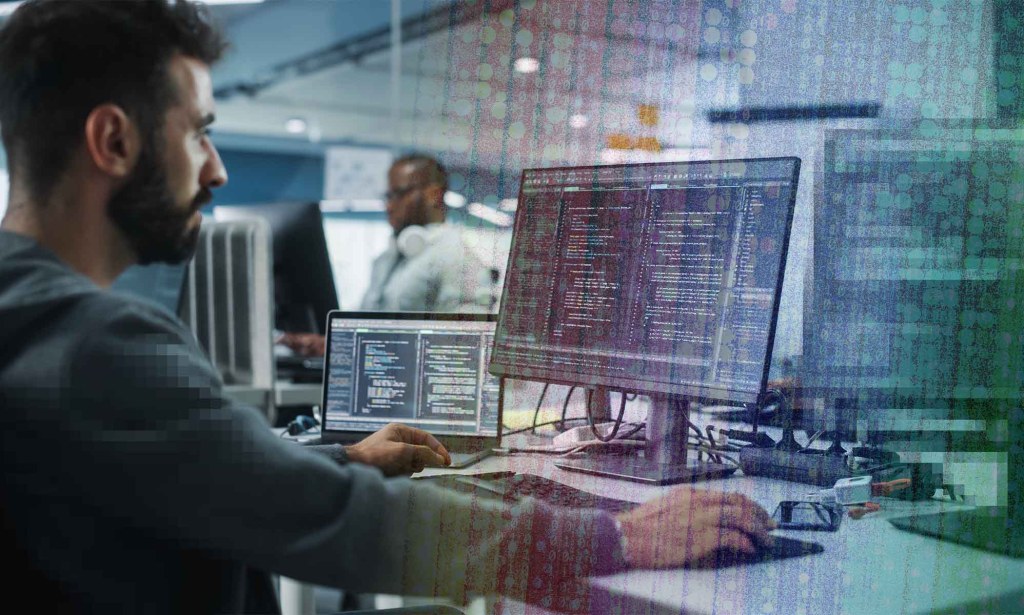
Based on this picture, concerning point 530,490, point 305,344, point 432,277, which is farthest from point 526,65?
point 305,344

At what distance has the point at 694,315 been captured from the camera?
1.05 metres

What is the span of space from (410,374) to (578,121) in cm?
58

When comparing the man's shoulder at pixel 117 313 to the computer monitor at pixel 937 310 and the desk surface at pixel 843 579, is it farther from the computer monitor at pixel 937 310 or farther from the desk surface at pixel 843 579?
the computer monitor at pixel 937 310

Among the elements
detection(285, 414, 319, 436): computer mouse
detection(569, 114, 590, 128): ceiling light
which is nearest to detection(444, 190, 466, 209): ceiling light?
detection(569, 114, 590, 128): ceiling light

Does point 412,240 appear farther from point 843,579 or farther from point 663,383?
point 843,579

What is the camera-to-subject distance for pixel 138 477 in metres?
0.71

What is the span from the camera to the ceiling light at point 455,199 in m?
1.08

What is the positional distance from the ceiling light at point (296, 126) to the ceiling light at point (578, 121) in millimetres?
8985

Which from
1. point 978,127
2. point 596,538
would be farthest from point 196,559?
point 978,127

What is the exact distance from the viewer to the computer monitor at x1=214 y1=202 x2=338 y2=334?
2562 mm

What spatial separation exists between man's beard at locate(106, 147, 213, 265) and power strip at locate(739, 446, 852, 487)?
596 millimetres

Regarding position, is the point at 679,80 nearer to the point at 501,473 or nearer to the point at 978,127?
the point at 978,127

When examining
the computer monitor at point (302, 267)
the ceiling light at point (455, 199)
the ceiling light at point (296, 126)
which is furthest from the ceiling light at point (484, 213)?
the ceiling light at point (296, 126)

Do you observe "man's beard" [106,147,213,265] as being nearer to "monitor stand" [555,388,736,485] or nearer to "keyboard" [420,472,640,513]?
"keyboard" [420,472,640,513]
